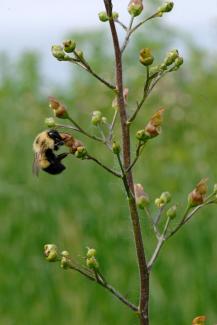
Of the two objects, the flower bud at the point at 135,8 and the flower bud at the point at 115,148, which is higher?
the flower bud at the point at 135,8

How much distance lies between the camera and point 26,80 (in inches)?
416

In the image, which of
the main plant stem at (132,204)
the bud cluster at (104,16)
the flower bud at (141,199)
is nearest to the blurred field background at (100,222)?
the flower bud at (141,199)

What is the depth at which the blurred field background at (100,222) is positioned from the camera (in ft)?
21.4

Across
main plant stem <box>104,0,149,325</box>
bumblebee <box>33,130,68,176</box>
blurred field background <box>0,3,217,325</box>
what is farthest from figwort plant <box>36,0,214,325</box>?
blurred field background <box>0,3,217,325</box>

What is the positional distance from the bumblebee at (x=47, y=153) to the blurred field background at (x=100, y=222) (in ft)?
6.93

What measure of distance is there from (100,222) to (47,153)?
3.64m

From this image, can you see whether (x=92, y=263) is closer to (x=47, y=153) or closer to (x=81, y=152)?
(x=81, y=152)

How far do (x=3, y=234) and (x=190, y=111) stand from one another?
227cm

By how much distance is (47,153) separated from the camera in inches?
137

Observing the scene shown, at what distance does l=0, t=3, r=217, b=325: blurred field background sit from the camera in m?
6.53

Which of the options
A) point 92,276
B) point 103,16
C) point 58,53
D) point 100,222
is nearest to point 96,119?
point 58,53

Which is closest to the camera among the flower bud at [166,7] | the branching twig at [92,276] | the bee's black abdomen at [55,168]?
the branching twig at [92,276]

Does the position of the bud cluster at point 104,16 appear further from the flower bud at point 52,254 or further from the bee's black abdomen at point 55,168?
the bee's black abdomen at point 55,168

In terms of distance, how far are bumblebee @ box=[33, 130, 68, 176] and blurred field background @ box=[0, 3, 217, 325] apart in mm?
2114
